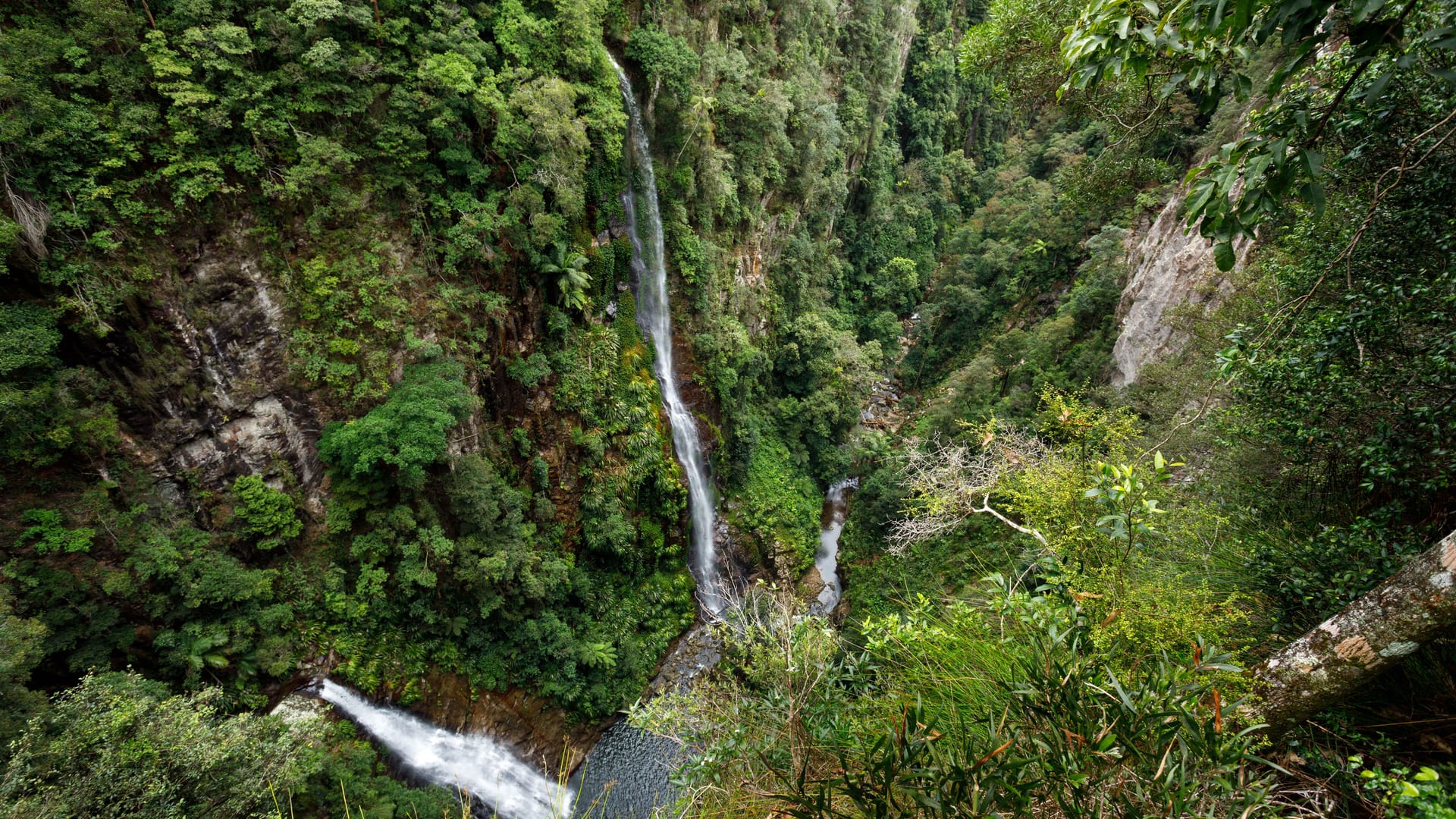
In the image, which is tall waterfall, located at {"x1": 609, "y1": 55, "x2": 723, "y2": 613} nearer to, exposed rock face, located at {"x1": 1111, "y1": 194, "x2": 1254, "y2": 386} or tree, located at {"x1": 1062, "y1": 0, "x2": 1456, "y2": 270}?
exposed rock face, located at {"x1": 1111, "y1": 194, "x2": 1254, "y2": 386}

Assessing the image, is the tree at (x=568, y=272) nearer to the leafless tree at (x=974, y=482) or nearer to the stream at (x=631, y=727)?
the stream at (x=631, y=727)

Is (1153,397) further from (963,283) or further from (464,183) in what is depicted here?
(963,283)

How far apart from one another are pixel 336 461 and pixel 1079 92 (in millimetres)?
10694

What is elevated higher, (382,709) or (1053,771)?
(1053,771)

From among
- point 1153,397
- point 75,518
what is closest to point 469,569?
point 75,518

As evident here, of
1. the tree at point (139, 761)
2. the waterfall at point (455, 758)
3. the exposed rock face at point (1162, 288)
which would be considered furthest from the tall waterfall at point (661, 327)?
the exposed rock face at point (1162, 288)

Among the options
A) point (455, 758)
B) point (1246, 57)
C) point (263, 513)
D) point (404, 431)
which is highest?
point (1246, 57)

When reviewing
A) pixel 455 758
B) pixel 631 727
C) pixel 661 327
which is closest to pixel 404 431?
pixel 455 758

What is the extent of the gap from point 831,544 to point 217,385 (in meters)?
15.7

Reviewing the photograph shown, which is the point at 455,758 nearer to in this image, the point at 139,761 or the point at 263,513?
the point at 139,761

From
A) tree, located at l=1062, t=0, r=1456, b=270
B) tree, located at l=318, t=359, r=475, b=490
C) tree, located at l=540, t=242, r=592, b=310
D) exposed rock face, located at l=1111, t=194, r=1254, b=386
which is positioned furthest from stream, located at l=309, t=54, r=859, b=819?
exposed rock face, located at l=1111, t=194, r=1254, b=386

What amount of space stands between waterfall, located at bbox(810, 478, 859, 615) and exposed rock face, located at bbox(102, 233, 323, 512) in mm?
12389

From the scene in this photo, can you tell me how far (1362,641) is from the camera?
2.21m

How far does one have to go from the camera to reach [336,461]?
8.99 meters
